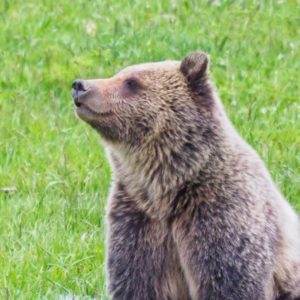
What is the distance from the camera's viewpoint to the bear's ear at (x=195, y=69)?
20.0 ft

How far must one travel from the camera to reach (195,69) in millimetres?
6086

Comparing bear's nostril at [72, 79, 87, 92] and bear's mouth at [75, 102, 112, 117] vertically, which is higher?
bear's nostril at [72, 79, 87, 92]

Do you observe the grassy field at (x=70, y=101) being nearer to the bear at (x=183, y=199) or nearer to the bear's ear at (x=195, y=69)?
the bear at (x=183, y=199)

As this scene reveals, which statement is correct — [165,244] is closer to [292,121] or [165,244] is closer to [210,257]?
[210,257]

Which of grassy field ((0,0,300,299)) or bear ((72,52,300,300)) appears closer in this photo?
bear ((72,52,300,300))

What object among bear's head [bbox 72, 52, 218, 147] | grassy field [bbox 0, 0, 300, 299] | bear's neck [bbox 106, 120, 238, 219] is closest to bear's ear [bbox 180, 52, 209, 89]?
bear's head [bbox 72, 52, 218, 147]

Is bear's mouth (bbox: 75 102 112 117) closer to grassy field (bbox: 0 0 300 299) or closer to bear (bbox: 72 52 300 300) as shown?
bear (bbox: 72 52 300 300)

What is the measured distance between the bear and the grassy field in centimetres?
62

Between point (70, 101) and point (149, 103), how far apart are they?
334 centimetres

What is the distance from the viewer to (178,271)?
19.7 ft

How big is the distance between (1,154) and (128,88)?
2.43 meters

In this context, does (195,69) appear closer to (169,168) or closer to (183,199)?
(169,168)

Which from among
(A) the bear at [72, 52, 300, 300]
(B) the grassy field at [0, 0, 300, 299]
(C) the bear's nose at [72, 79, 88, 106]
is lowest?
(B) the grassy field at [0, 0, 300, 299]

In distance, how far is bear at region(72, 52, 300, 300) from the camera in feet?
19.2
